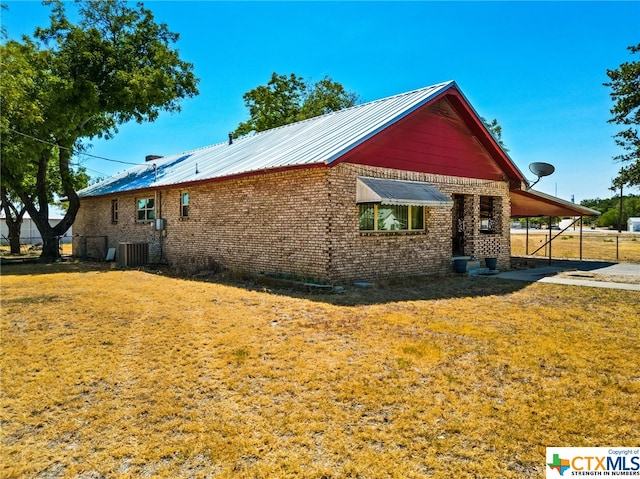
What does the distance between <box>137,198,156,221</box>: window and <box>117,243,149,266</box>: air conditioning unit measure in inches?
67.6

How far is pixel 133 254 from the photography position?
58.5 ft

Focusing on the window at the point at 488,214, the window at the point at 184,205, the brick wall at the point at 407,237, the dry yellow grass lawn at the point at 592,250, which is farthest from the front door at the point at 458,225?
the window at the point at 184,205

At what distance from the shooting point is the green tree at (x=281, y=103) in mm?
38594

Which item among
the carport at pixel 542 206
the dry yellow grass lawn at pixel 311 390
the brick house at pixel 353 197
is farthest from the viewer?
the carport at pixel 542 206

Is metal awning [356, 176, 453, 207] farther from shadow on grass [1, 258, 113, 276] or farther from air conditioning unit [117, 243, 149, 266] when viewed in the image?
shadow on grass [1, 258, 113, 276]

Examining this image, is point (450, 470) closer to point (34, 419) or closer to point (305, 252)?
point (34, 419)

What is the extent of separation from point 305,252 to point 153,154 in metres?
22.5

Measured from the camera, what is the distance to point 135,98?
20953mm

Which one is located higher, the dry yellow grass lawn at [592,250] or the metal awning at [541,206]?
the metal awning at [541,206]

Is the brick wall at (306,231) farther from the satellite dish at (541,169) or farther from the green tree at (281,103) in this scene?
the green tree at (281,103)

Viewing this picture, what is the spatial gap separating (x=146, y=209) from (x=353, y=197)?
12.2 meters

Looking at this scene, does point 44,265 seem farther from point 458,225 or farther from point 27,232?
point 27,232

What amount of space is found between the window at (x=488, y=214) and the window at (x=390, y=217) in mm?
4372

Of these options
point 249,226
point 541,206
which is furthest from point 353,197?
point 541,206
